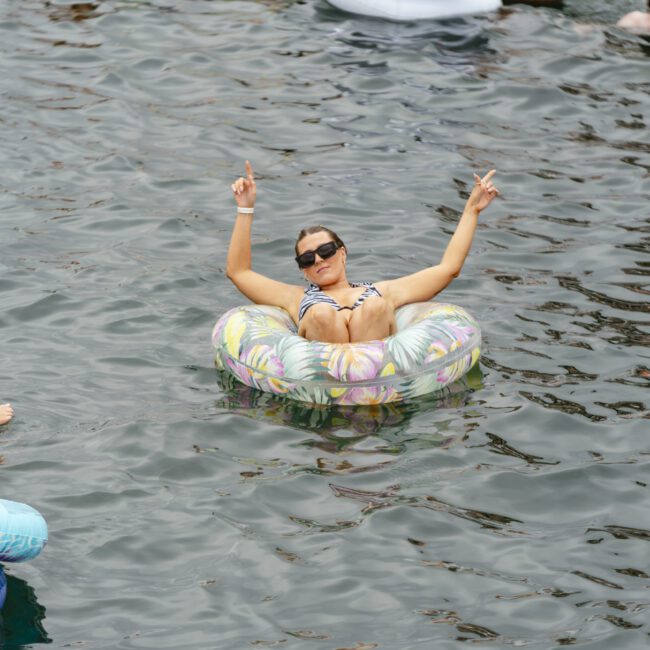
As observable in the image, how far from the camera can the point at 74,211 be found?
11250 mm

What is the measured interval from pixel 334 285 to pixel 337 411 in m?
1.00

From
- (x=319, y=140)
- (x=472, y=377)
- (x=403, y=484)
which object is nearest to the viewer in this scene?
(x=403, y=484)

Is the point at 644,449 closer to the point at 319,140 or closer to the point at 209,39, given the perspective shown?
the point at 319,140

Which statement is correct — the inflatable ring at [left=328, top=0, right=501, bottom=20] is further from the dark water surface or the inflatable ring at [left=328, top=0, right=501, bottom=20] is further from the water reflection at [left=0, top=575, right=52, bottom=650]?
the water reflection at [left=0, top=575, right=52, bottom=650]

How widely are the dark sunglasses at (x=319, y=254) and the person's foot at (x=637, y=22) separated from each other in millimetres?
7795

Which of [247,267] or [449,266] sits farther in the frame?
[247,267]

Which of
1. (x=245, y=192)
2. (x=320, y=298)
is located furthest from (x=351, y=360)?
(x=245, y=192)

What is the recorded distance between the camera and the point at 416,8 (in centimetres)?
1525

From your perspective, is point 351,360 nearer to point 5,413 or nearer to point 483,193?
point 483,193

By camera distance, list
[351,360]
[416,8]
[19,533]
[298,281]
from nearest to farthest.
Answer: [19,533], [351,360], [298,281], [416,8]

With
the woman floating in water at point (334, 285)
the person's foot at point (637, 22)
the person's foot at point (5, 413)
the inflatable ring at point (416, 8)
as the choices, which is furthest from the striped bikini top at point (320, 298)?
the person's foot at point (637, 22)

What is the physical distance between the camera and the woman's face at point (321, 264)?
8.53m

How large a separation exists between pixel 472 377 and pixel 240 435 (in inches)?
63.9

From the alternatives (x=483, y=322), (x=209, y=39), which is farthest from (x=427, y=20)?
(x=483, y=322)
